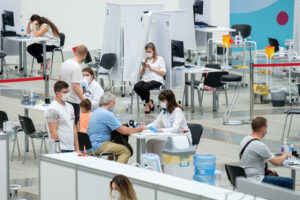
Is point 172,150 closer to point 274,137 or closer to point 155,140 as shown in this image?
point 155,140

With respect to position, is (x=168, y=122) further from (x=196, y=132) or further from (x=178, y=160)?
(x=178, y=160)

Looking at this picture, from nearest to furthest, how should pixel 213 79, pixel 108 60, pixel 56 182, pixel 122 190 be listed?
pixel 122 190 < pixel 56 182 < pixel 213 79 < pixel 108 60

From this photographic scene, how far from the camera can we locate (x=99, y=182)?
6715 mm

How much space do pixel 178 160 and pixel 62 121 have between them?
1577 mm

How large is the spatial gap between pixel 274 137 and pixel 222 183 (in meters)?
3.28

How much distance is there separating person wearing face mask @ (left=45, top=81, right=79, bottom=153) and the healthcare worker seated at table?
1.01 metres

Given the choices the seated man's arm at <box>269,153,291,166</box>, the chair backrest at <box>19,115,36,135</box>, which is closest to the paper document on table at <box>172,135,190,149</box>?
the seated man's arm at <box>269,153,291,166</box>

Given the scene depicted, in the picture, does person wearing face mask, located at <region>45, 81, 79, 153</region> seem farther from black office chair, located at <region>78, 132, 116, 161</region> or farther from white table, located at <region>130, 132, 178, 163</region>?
white table, located at <region>130, 132, 178, 163</region>

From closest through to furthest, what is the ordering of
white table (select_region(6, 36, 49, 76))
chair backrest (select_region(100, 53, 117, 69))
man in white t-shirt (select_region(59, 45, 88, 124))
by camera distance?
1. man in white t-shirt (select_region(59, 45, 88, 124))
2. chair backrest (select_region(100, 53, 117, 69))
3. white table (select_region(6, 36, 49, 76))

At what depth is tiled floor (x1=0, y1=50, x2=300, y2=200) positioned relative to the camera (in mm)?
9898

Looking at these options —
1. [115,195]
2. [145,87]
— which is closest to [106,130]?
[115,195]

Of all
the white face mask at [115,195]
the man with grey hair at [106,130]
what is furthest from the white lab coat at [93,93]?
the white face mask at [115,195]

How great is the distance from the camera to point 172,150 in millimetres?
8453

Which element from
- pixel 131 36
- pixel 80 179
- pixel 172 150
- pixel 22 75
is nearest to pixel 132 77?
pixel 131 36
